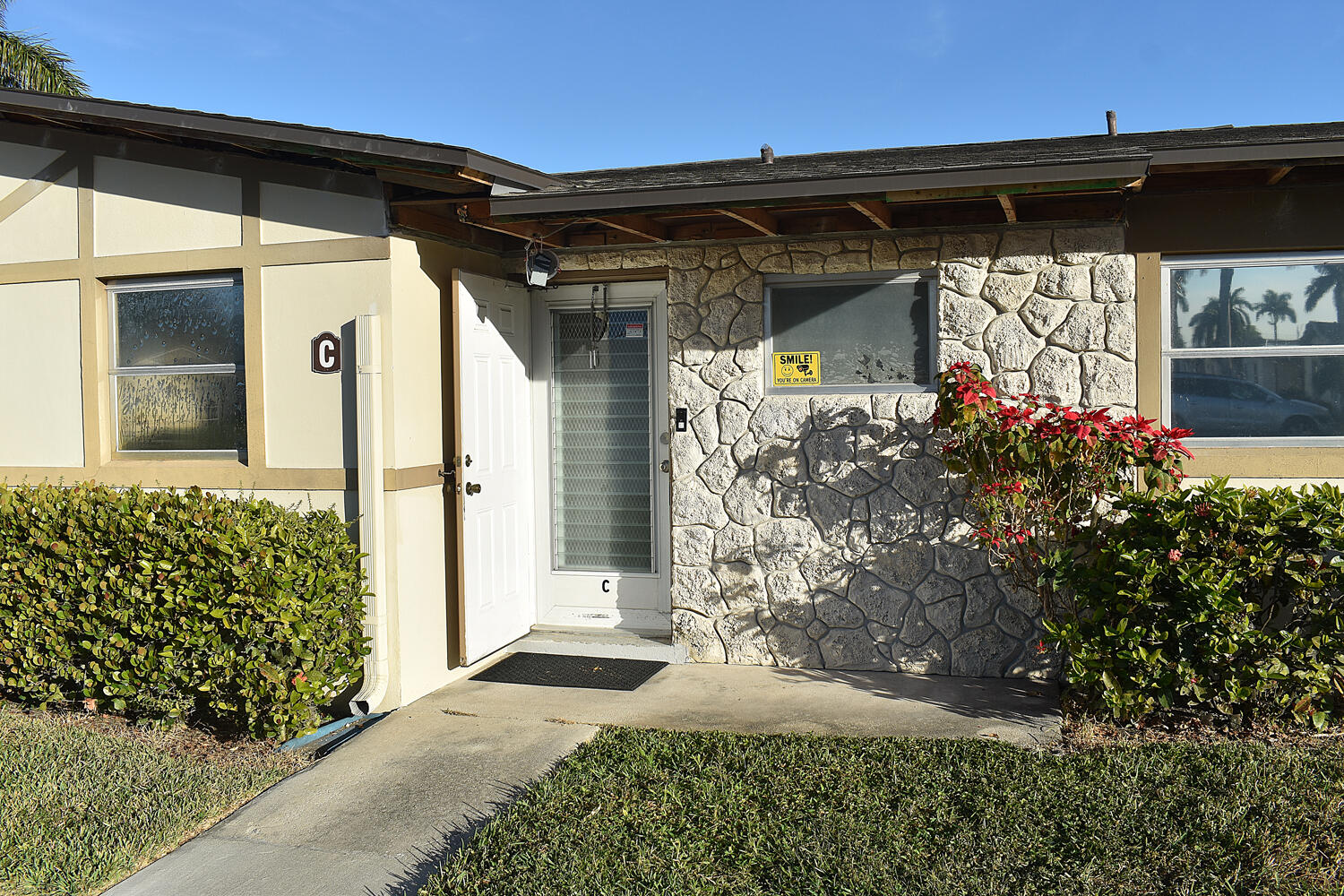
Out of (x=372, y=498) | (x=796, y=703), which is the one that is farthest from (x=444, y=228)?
(x=796, y=703)

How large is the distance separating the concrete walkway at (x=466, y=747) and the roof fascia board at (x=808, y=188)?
2.65 m

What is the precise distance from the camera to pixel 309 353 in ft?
19.1

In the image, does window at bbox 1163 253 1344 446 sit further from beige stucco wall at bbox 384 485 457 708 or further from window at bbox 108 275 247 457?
window at bbox 108 275 247 457

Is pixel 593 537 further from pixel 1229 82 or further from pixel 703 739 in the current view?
pixel 1229 82

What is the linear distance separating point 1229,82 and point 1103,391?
12.2m

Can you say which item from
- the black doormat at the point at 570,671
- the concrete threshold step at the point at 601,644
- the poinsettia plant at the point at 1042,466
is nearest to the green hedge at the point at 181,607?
the black doormat at the point at 570,671

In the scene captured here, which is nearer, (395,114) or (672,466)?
(672,466)

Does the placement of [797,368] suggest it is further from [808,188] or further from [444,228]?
[444,228]

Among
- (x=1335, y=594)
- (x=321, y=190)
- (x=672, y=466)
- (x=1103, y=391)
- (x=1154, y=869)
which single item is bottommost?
(x=1154, y=869)

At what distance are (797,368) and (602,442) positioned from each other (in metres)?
1.53

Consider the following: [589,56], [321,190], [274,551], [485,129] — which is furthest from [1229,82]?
[485,129]

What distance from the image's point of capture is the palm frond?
13.9 m

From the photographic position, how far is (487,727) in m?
5.30

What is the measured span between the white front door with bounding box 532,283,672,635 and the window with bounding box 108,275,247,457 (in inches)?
77.0
